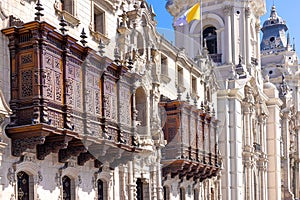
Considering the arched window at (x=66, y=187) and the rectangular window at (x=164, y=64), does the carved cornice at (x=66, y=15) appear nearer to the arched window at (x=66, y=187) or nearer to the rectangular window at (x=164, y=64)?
the arched window at (x=66, y=187)

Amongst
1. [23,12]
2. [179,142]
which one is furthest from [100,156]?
[179,142]

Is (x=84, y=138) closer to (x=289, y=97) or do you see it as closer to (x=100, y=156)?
(x=100, y=156)

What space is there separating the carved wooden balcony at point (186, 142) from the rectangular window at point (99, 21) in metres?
5.73

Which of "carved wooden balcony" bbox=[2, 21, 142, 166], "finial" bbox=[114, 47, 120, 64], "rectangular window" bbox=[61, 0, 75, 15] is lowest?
"carved wooden balcony" bbox=[2, 21, 142, 166]

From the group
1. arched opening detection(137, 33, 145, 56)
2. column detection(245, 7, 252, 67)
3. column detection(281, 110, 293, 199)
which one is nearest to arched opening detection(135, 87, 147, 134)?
arched opening detection(137, 33, 145, 56)

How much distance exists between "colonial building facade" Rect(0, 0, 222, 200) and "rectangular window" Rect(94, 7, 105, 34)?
4cm

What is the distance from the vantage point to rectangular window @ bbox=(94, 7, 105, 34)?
24.3m

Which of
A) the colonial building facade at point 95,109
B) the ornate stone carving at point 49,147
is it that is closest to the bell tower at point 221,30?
the colonial building facade at point 95,109

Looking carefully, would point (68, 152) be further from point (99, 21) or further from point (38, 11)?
point (99, 21)

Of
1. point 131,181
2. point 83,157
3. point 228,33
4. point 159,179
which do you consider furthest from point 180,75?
point 83,157

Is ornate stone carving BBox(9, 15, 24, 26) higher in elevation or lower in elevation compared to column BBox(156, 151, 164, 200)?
higher

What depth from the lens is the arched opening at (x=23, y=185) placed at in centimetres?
1823

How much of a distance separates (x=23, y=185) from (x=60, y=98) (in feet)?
9.18

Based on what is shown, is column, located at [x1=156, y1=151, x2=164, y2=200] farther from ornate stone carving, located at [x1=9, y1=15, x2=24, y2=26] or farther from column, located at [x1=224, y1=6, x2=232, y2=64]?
column, located at [x1=224, y1=6, x2=232, y2=64]
